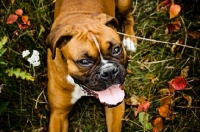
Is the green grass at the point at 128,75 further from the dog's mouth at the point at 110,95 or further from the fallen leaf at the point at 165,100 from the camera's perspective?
the dog's mouth at the point at 110,95

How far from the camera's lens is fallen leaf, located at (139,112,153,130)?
4.32 m

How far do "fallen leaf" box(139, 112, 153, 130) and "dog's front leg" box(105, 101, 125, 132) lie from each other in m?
0.19

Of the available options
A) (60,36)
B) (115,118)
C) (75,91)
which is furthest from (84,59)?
(115,118)

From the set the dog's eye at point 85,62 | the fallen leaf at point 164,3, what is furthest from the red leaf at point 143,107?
the fallen leaf at point 164,3

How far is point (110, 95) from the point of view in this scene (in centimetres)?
384

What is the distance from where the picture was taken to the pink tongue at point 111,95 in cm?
381

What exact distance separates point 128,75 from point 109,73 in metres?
1.21

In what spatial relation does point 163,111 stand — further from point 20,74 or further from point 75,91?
point 20,74

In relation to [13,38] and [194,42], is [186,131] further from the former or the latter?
[13,38]

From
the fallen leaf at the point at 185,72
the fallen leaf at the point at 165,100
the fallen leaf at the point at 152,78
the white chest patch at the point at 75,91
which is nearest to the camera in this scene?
the white chest patch at the point at 75,91

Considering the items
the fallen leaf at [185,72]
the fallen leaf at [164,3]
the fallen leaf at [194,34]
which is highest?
the fallen leaf at [164,3]

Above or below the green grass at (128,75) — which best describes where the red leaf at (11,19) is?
above

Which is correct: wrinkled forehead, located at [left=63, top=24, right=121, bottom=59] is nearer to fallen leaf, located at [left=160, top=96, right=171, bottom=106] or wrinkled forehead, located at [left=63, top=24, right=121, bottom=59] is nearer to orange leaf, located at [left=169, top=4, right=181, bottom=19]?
fallen leaf, located at [left=160, top=96, right=171, bottom=106]

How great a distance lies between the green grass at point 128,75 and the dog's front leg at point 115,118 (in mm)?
106
